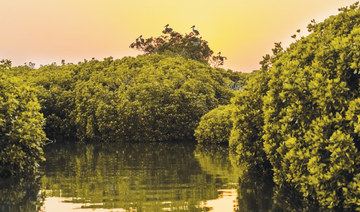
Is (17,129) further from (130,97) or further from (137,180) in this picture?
Result: (130,97)

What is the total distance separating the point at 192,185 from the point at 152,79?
57.1 feet

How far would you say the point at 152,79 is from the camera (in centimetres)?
2948

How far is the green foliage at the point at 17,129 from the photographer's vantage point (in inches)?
546

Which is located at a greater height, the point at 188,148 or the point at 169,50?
the point at 169,50

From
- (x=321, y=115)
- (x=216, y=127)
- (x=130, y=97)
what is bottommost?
(x=321, y=115)

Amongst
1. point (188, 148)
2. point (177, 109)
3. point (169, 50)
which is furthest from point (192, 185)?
point (169, 50)

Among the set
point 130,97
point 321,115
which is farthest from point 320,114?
point 130,97

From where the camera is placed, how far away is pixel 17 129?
13883 millimetres

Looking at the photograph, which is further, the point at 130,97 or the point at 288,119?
the point at 130,97

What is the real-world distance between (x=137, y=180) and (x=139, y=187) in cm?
113

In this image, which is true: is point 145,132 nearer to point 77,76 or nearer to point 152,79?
point 152,79

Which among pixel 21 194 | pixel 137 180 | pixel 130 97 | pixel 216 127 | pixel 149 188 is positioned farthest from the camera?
pixel 130 97

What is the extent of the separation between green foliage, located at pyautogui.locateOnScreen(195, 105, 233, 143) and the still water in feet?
18.3

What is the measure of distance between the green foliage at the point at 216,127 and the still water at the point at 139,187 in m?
5.57
